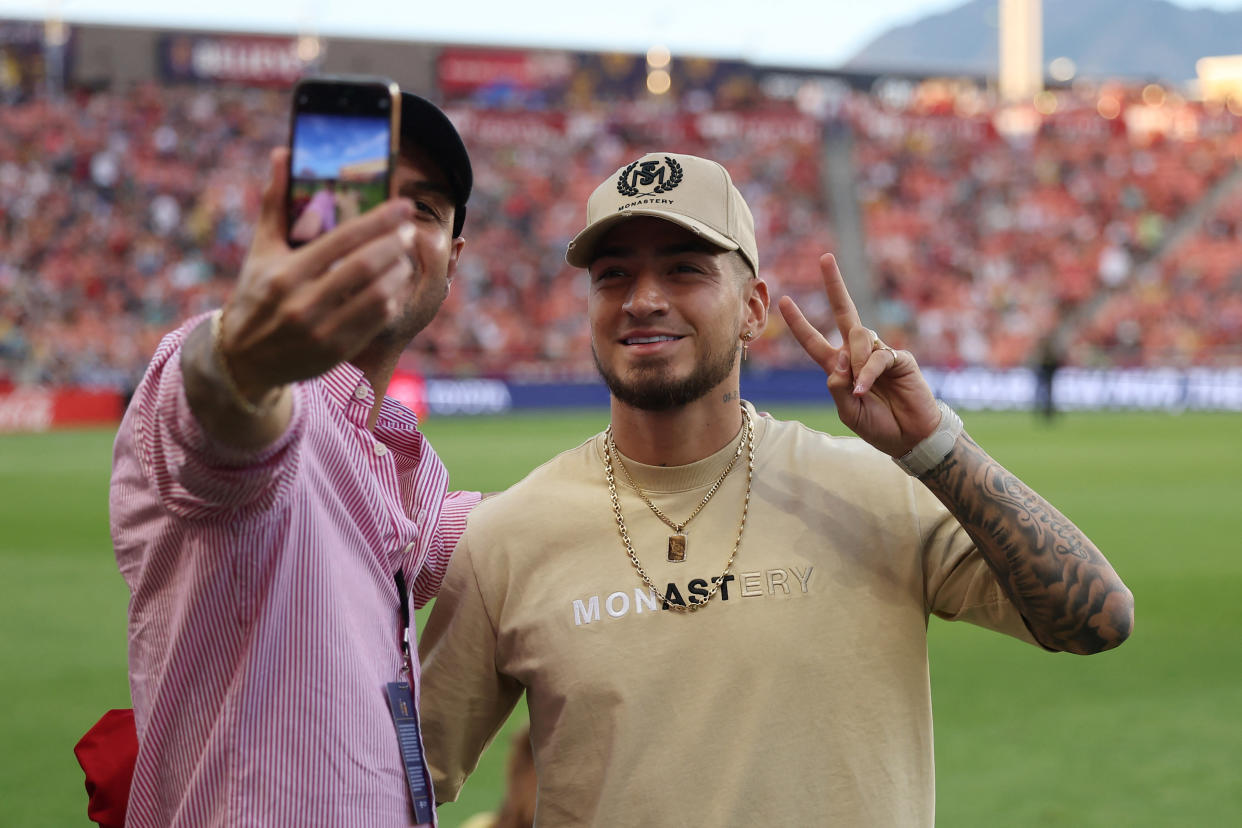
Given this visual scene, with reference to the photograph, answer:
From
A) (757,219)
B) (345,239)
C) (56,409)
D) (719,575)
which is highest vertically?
(757,219)

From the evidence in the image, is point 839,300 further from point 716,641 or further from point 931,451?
point 716,641

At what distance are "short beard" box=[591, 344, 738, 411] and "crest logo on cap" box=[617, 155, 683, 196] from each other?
40 centimetres

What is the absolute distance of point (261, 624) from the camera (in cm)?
185

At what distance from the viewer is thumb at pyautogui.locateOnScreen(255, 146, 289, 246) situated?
1.53m

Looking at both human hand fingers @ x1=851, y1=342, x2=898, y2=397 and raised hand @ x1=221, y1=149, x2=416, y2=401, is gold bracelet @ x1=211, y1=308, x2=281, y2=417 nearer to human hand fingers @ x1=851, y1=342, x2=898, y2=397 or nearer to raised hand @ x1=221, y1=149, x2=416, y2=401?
raised hand @ x1=221, y1=149, x2=416, y2=401

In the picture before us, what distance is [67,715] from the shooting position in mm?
6383

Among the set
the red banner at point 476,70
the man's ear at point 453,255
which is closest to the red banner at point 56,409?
the red banner at point 476,70

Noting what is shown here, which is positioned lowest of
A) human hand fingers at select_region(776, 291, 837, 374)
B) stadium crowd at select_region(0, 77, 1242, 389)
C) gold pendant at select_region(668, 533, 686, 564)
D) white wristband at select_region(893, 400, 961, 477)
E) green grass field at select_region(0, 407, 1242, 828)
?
green grass field at select_region(0, 407, 1242, 828)

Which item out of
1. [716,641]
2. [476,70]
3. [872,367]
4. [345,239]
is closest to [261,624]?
[345,239]

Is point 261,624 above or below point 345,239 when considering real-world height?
below

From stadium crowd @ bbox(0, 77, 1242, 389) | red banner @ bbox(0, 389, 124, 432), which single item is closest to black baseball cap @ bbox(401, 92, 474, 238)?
red banner @ bbox(0, 389, 124, 432)

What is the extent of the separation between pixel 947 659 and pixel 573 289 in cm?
2725

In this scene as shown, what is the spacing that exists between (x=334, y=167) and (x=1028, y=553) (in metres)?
1.61

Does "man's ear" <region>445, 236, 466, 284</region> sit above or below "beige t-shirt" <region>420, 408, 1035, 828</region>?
above
